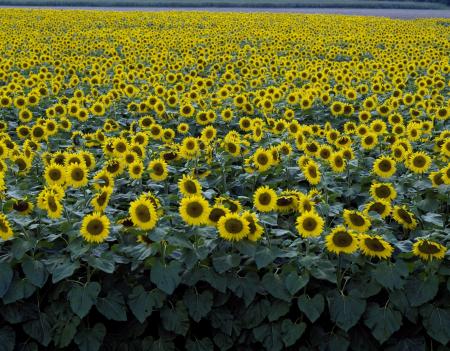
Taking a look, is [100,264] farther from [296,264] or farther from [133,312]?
[296,264]

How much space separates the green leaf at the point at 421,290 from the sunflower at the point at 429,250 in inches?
5.4

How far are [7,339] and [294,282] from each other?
1884 mm

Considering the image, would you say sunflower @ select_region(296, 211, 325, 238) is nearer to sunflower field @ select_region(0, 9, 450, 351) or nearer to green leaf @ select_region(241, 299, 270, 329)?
sunflower field @ select_region(0, 9, 450, 351)

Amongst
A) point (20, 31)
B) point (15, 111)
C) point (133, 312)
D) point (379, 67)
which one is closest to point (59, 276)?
point (133, 312)

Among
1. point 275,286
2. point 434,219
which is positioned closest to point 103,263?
point 275,286

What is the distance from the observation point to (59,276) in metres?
3.64

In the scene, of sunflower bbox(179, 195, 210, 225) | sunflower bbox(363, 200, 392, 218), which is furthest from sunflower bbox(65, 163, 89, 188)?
sunflower bbox(363, 200, 392, 218)

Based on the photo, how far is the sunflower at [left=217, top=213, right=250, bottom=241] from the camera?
150 inches

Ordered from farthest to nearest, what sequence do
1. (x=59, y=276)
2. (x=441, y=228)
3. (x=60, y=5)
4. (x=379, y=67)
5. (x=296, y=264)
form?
1. (x=60, y=5)
2. (x=379, y=67)
3. (x=441, y=228)
4. (x=296, y=264)
5. (x=59, y=276)

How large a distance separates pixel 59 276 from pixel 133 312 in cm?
51

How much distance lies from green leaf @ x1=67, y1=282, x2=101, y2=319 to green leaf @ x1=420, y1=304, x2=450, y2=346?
207 cm

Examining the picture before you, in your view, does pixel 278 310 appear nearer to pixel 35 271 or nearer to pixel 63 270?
pixel 63 270

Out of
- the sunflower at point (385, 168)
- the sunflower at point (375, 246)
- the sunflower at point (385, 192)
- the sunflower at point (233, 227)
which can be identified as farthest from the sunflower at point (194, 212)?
the sunflower at point (385, 168)

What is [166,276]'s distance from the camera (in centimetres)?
368
